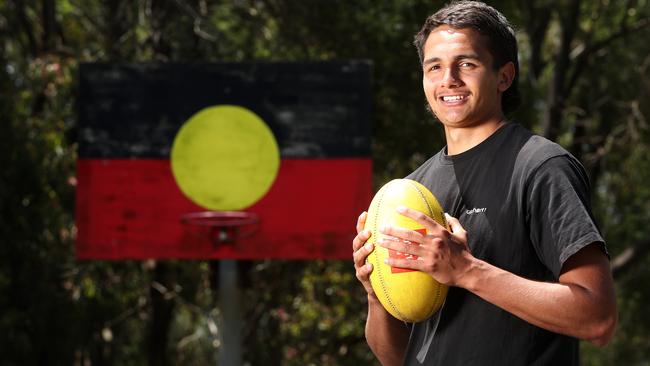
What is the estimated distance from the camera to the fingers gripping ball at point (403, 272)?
7.18 feet

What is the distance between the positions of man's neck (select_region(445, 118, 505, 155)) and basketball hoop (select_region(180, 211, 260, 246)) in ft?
18.7

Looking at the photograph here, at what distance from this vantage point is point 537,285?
6.44ft

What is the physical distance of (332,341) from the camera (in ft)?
36.0

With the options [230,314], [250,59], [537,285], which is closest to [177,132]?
[230,314]

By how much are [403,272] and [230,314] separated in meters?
6.00

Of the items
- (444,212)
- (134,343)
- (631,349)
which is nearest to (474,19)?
(444,212)

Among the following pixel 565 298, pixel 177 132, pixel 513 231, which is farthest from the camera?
pixel 177 132

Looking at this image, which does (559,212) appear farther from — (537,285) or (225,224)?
(225,224)

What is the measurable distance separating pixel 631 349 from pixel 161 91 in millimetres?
11727

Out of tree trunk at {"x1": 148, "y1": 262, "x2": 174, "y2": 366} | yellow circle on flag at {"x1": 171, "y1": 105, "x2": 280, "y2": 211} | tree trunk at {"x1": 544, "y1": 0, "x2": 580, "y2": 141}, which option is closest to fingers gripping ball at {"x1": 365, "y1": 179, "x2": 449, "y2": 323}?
yellow circle on flag at {"x1": 171, "y1": 105, "x2": 280, "y2": 211}

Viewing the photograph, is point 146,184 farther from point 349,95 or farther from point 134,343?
point 134,343

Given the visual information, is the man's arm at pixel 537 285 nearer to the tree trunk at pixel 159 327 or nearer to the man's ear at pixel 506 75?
the man's ear at pixel 506 75

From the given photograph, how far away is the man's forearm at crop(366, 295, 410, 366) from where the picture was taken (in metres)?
2.44

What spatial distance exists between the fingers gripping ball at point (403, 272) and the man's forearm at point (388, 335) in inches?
3.3
